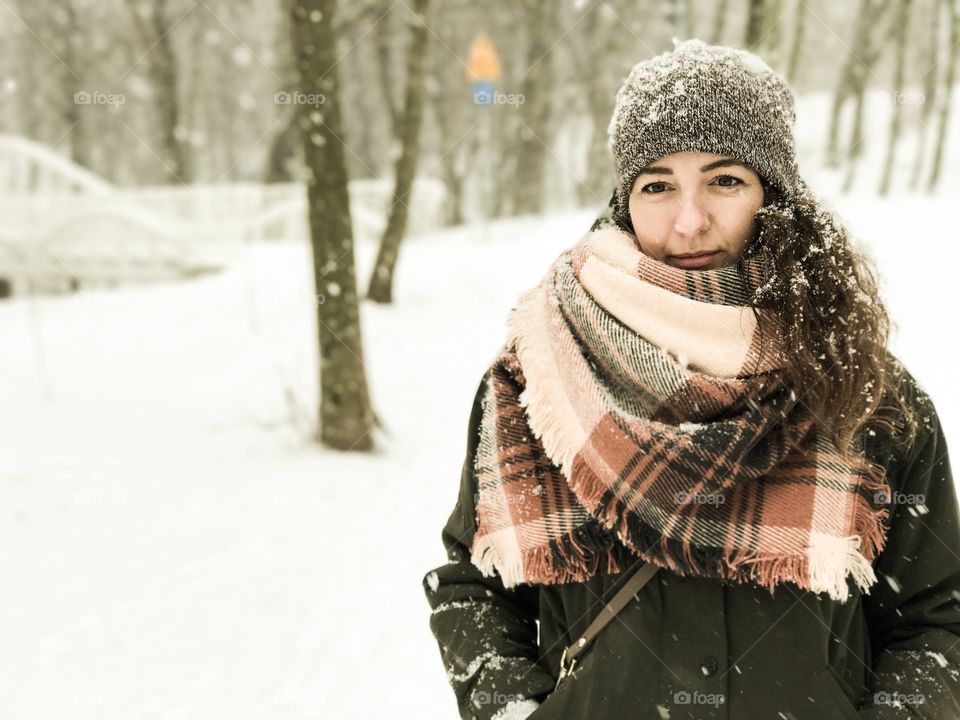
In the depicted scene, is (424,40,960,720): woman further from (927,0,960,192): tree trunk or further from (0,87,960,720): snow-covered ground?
(927,0,960,192): tree trunk

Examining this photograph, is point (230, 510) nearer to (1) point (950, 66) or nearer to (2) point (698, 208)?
(2) point (698, 208)

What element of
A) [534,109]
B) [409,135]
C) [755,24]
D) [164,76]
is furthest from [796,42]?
[164,76]

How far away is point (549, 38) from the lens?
19.5 m

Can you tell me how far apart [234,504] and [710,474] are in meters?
4.56

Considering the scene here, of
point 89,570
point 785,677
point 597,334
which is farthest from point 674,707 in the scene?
point 89,570

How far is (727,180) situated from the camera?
1603mm

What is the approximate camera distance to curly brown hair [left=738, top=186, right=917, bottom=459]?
4.69 feet

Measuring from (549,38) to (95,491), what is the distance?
16.8m

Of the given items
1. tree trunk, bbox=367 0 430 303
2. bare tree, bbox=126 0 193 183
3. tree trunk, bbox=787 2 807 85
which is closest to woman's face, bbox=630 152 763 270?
tree trunk, bbox=787 2 807 85

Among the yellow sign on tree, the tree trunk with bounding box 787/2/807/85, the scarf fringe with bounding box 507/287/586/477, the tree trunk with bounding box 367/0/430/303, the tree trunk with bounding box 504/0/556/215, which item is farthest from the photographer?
the tree trunk with bounding box 504/0/556/215

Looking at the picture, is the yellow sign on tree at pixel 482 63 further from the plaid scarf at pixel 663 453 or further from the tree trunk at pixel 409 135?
the plaid scarf at pixel 663 453

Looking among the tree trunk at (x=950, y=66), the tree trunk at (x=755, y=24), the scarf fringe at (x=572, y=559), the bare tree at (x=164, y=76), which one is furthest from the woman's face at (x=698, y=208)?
the bare tree at (x=164, y=76)

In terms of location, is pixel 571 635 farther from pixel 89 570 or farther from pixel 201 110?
pixel 201 110

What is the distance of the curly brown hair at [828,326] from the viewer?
143cm
